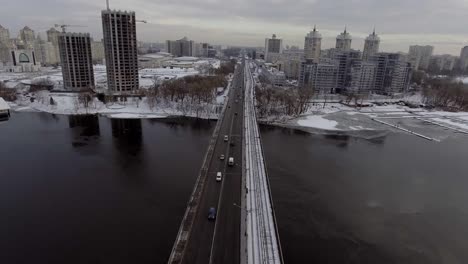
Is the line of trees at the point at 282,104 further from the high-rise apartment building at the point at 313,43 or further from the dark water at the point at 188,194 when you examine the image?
the high-rise apartment building at the point at 313,43

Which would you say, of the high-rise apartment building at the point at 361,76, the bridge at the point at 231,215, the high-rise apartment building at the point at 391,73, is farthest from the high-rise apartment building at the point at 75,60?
the high-rise apartment building at the point at 391,73

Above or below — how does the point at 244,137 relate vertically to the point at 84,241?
above

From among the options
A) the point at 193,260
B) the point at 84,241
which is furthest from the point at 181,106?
the point at 193,260

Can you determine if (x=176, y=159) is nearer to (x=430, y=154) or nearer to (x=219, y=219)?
(x=219, y=219)

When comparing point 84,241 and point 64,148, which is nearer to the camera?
point 84,241

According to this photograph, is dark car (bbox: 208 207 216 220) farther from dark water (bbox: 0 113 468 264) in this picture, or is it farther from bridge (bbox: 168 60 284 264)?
dark water (bbox: 0 113 468 264)

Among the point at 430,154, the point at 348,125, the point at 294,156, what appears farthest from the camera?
the point at 348,125
